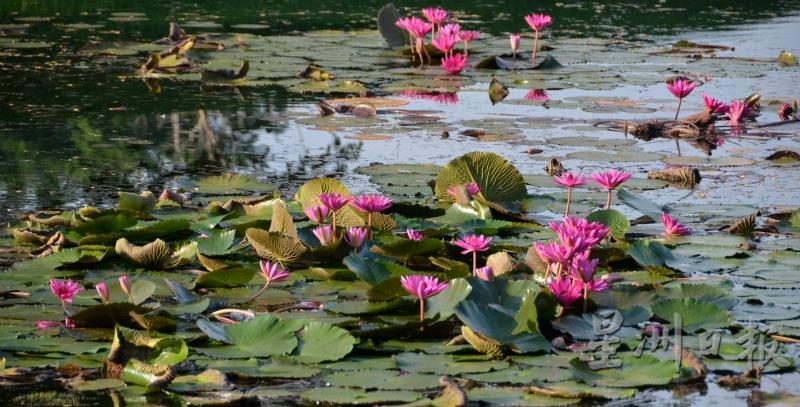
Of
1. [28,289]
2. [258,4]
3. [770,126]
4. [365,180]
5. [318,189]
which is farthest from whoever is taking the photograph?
[258,4]

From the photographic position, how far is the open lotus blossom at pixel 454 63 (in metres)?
7.32

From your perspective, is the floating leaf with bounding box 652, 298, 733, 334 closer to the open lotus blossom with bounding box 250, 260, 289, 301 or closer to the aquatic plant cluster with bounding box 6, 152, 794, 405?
the aquatic plant cluster with bounding box 6, 152, 794, 405

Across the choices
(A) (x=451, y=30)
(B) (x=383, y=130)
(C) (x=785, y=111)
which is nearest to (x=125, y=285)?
(B) (x=383, y=130)

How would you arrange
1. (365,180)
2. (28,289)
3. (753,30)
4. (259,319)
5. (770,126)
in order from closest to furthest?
(259,319)
(28,289)
(365,180)
(770,126)
(753,30)

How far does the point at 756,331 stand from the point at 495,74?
16.3ft

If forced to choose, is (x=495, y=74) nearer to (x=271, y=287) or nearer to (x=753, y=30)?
(x=753, y=30)

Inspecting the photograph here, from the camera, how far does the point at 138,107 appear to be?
6.16m

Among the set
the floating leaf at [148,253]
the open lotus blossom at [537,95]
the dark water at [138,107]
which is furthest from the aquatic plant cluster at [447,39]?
the floating leaf at [148,253]

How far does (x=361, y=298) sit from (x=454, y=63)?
14.7 ft

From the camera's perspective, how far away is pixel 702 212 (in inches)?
155

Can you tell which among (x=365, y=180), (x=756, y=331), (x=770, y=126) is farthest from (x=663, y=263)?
(x=770, y=126)

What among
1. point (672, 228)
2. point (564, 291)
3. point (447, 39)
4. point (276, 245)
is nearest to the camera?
point (564, 291)

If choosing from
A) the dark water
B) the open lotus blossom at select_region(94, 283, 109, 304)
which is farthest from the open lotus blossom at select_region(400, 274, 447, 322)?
the dark water

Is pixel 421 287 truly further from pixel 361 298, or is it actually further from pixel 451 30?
pixel 451 30
